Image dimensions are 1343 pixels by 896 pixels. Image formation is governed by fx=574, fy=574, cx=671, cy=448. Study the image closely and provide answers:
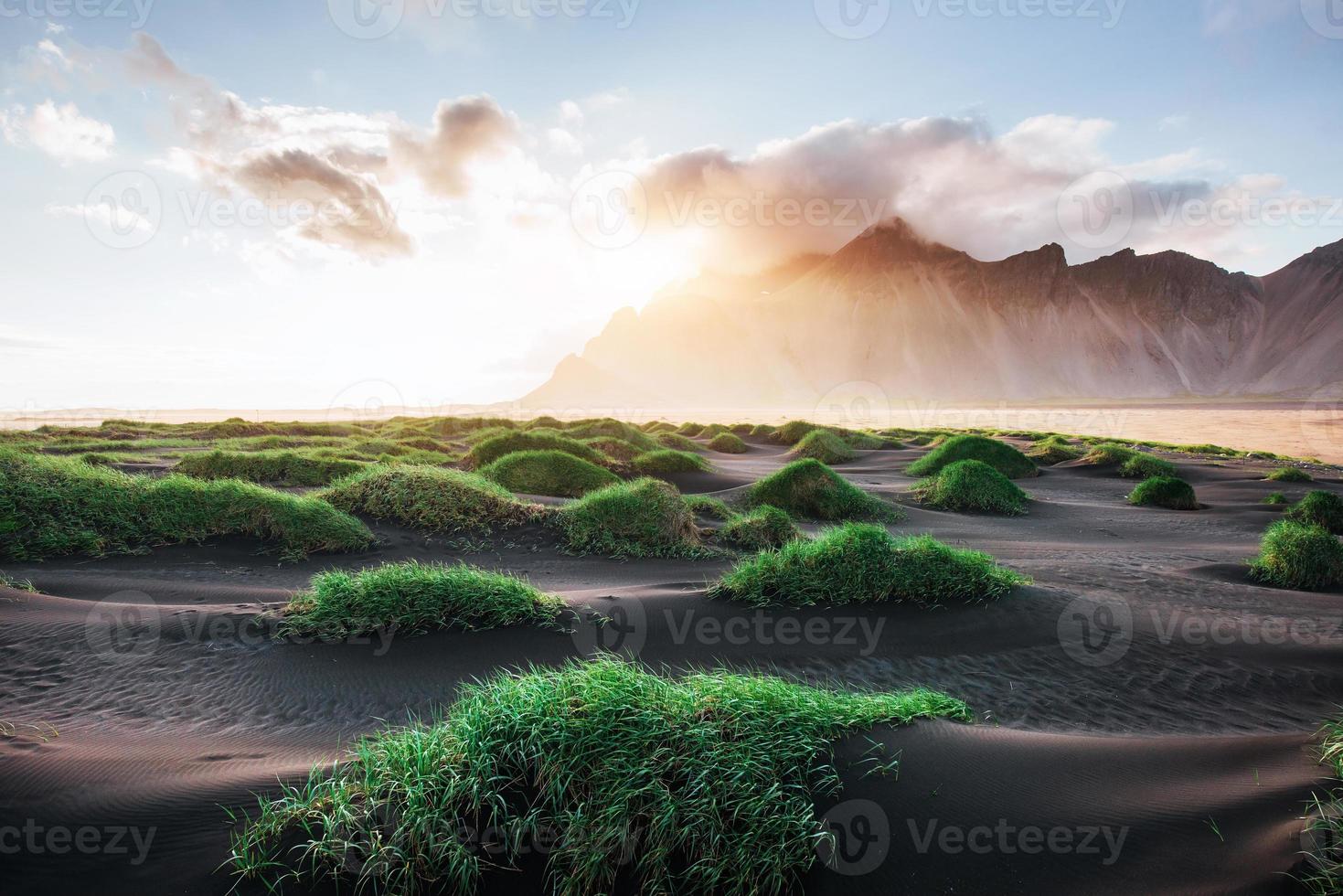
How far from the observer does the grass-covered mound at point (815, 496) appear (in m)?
11.2

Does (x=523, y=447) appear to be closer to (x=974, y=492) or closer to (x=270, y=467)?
(x=270, y=467)

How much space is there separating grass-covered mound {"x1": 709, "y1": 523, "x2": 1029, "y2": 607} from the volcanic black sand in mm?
239

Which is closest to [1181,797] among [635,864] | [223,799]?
[635,864]

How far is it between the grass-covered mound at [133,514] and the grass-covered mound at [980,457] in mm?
14827

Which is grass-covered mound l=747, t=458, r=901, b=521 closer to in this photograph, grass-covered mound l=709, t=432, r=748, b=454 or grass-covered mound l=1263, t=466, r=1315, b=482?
grass-covered mound l=1263, t=466, r=1315, b=482

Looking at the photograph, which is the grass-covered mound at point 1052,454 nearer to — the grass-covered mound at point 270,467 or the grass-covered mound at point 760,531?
the grass-covered mound at point 760,531

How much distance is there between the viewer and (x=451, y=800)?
234 centimetres

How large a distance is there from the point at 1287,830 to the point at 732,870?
2214 mm

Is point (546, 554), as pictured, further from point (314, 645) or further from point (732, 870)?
point (732, 870)

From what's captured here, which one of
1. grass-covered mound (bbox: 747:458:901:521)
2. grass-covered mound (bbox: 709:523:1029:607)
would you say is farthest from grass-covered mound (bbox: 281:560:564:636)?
grass-covered mound (bbox: 747:458:901:521)

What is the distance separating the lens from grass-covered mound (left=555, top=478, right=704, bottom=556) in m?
7.95

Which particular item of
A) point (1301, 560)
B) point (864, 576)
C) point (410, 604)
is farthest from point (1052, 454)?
point (410, 604)

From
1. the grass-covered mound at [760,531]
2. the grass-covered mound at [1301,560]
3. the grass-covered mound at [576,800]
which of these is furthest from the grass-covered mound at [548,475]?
the grass-covered mound at [1301,560]

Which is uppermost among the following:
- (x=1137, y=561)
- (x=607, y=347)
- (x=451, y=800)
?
(x=607, y=347)
